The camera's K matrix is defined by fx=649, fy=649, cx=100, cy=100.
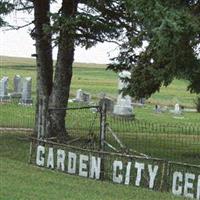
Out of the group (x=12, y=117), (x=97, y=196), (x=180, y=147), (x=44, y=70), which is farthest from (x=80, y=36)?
(x=12, y=117)

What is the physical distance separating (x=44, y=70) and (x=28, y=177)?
10366 mm

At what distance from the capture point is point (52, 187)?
37.1 feet

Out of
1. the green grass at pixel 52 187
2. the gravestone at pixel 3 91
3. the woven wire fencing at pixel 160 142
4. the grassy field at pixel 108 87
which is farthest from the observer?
the grassy field at pixel 108 87

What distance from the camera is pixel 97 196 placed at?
1070cm

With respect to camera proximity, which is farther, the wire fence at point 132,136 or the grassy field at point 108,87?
the grassy field at point 108,87

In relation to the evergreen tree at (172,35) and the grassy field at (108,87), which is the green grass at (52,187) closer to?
A: the evergreen tree at (172,35)

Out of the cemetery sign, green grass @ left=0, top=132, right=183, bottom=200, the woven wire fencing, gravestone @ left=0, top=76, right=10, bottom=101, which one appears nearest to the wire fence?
the woven wire fencing

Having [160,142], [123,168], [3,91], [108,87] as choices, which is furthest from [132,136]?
[108,87]

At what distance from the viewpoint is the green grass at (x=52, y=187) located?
34.1 ft

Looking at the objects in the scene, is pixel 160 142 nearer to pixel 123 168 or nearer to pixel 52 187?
pixel 123 168

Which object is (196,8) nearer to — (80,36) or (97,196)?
(97,196)

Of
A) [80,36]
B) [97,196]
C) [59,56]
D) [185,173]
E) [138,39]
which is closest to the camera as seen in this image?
[97,196]

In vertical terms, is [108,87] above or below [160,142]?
above

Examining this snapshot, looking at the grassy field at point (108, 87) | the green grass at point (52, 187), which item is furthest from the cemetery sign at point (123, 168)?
the grassy field at point (108, 87)
